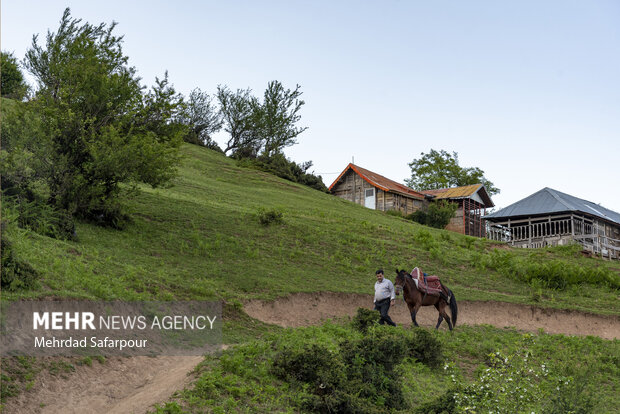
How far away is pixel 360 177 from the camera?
60812 mm

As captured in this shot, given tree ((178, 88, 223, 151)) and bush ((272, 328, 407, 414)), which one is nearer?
bush ((272, 328, 407, 414))

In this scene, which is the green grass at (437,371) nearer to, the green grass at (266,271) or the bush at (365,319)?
the green grass at (266,271)

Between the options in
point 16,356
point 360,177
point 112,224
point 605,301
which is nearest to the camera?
point 16,356

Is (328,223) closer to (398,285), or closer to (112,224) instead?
(112,224)

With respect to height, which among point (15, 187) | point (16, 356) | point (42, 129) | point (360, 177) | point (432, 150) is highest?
point (432, 150)

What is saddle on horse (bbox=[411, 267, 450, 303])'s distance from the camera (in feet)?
62.6

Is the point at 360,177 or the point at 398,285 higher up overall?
the point at 360,177

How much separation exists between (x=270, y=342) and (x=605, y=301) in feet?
66.7

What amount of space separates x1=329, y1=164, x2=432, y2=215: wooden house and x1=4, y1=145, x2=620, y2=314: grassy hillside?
50.3 ft

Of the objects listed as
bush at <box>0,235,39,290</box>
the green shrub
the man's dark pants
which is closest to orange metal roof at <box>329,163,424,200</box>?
the man's dark pants

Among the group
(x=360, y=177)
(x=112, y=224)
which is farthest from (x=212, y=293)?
(x=360, y=177)

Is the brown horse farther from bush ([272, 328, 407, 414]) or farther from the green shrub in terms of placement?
the green shrub

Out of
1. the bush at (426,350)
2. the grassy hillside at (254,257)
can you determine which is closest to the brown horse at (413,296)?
the bush at (426,350)

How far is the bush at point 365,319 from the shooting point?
1714cm
